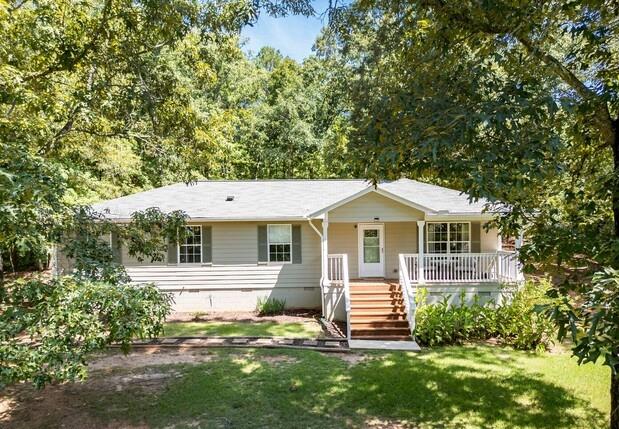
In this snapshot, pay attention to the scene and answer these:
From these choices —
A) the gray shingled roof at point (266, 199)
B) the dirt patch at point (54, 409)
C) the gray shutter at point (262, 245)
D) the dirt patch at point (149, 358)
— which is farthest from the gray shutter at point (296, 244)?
the dirt patch at point (54, 409)

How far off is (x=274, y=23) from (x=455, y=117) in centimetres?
443

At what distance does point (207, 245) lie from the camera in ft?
46.2

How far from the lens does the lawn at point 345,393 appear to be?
6.35 m

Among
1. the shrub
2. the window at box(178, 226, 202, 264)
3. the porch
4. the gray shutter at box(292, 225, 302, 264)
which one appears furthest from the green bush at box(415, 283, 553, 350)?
the window at box(178, 226, 202, 264)

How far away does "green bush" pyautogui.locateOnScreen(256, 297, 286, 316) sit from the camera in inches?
535

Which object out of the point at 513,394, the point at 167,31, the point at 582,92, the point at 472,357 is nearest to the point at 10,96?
the point at 167,31

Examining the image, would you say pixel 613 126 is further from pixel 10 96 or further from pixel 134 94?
pixel 10 96

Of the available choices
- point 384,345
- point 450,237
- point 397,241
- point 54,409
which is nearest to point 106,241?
point 54,409

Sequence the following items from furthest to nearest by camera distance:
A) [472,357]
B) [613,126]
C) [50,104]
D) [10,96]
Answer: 1. [472,357]
2. [50,104]
3. [10,96]
4. [613,126]

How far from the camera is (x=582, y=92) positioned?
16.5 ft

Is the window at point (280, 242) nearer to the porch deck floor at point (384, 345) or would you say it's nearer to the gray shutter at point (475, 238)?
the porch deck floor at point (384, 345)

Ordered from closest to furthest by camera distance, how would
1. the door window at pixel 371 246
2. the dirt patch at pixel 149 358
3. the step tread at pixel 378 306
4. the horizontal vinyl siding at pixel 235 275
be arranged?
the dirt patch at pixel 149 358
the step tread at pixel 378 306
the horizontal vinyl siding at pixel 235 275
the door window at pixel 371 246

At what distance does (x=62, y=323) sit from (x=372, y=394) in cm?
502

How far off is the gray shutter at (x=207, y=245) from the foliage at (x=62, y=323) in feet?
30.6
